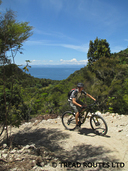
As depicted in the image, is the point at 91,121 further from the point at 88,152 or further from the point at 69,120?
the point at 88,152

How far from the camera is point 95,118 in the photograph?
4543mm

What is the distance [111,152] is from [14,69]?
354 centimetres

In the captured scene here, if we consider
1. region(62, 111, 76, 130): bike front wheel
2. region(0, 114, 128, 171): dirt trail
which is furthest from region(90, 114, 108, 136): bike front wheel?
region(62, 111, 76, 130): bike front wheel

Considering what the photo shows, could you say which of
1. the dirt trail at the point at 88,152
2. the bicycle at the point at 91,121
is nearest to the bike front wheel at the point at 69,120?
the bicycle at the point at 91,121

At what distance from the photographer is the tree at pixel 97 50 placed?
987 inches

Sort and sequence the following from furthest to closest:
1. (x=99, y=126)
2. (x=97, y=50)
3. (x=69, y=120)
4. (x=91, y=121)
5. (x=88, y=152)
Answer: (x=97, y=50) < (x=69, y=120) < (x=91, y=121) < (x=99, y=126) < (x=88, y=152)

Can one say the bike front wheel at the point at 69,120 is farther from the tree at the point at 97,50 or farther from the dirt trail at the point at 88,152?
the tree at the point at 97,50

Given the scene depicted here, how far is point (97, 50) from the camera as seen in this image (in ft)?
84.6

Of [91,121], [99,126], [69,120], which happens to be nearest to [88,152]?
[99,126]

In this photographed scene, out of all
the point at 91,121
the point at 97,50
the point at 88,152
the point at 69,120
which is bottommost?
the point at 88,152

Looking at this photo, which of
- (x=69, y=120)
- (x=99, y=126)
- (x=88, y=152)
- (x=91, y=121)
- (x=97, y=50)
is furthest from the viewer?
(x=97, y=50)

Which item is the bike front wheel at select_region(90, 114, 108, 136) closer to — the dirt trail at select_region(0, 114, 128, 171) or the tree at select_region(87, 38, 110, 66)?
the dirt trail at select_region(0, 114, 128, 171)

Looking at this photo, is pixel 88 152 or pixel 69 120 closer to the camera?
pixel 88 152

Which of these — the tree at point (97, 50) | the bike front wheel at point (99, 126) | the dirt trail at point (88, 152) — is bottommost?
the dirt trail at point (88, 152)
